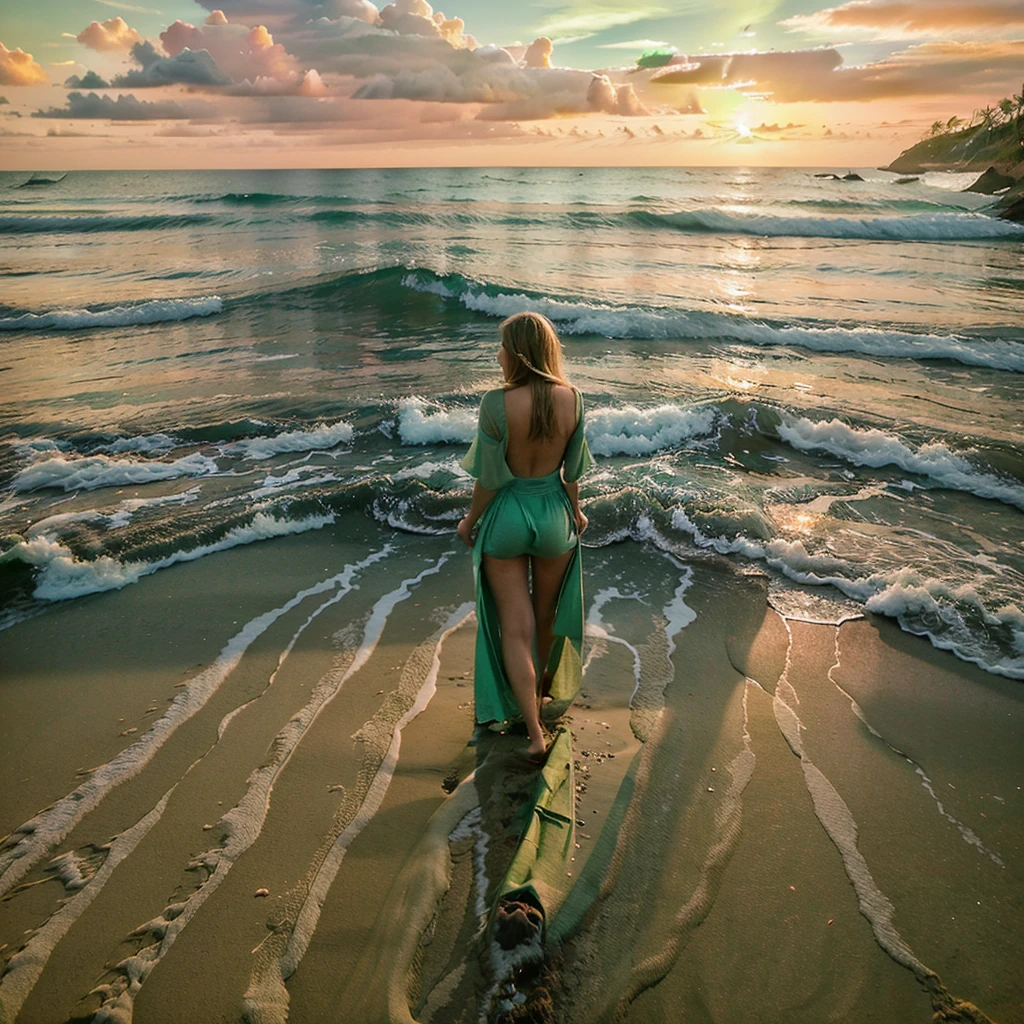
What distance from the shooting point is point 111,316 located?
644 inches

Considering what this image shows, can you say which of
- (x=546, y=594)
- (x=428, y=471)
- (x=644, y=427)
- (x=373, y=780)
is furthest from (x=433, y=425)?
(x=373, y=780)

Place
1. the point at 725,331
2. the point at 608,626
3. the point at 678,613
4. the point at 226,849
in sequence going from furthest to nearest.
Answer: the point at 725,331
the point at 678,613
the point at 608,626
the point at 226,849

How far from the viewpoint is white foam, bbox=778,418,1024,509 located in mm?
6961

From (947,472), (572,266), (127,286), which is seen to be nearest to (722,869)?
(947,472)

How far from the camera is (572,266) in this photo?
21531 millimetres

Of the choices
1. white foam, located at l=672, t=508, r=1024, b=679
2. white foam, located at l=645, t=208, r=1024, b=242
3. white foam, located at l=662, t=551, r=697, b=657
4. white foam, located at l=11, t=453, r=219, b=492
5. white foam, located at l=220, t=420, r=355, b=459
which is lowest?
white foam, located at l=645, t=208, r=1024, b=242

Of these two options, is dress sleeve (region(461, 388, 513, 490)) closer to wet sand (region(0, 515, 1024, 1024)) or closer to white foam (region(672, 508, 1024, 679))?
wet sand (region(0, 515, 1024, 1024))

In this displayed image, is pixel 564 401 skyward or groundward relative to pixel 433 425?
skyward

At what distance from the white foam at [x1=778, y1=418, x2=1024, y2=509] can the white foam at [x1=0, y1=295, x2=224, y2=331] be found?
14.1m

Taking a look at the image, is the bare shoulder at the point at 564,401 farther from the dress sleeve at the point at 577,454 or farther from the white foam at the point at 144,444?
the white foam at the point at 144,444

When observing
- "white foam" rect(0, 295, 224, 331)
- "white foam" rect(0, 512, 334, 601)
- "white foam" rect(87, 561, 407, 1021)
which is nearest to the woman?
"white foam" rect(87, 561, 407, 1021)

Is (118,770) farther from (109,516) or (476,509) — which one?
(109,516)

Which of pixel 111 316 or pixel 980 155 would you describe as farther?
pixel 980 155

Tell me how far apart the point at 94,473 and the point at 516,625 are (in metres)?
5.93
